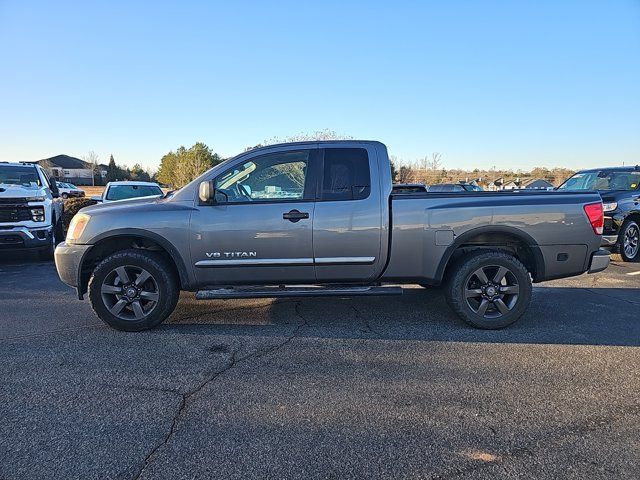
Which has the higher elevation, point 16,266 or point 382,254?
point 382,254

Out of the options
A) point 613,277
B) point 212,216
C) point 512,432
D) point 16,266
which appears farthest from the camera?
point 16,266

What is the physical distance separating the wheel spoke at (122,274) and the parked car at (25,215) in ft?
16.8

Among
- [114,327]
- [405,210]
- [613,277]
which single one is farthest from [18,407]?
[613,277]

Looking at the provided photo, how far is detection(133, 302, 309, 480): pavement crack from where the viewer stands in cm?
248

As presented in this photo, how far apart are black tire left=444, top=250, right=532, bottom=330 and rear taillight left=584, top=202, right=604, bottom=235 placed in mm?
867

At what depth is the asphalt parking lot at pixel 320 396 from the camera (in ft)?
8.02

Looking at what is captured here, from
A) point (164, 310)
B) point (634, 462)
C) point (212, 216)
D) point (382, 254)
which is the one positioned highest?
point (212, 216)

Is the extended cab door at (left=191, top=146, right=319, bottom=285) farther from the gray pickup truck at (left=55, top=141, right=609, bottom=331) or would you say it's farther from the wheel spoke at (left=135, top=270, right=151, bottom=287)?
the wheel spoke at (left=135, top=270, right=151, bottom=287)

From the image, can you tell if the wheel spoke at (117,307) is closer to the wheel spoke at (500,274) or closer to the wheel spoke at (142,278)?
the wheel spoke at (142,278)

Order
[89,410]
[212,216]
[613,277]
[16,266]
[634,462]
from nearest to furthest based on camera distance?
[634,462] < [89,410] < [212,216] < [613,277] < [16,266]

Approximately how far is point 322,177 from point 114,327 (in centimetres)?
268

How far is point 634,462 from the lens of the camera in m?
2.43

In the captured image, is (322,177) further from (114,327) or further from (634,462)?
(634,462)

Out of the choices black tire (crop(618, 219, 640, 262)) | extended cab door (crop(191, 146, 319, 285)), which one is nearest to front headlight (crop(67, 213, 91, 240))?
extended cab door (crop(191, 146, 319, 285))
